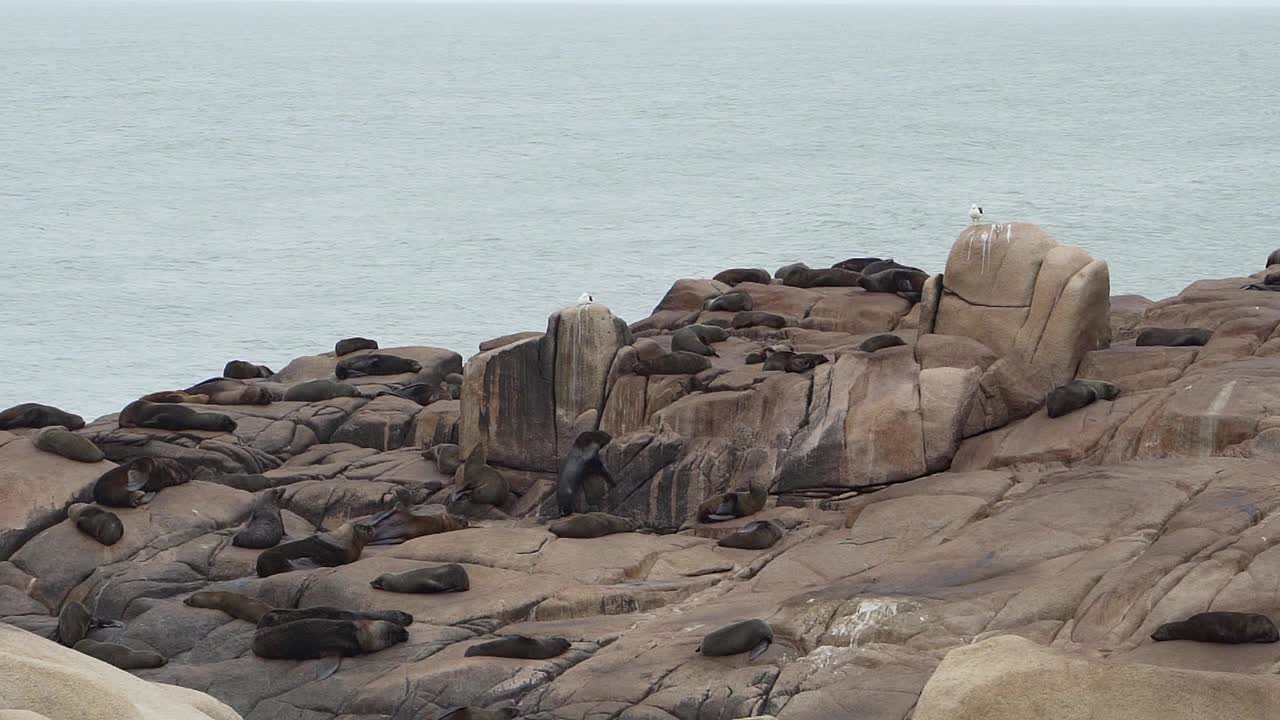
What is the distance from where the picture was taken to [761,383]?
16.0m

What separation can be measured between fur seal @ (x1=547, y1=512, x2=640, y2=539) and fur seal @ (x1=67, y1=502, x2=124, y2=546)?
400cm

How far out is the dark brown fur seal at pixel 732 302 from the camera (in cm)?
2083

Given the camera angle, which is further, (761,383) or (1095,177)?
(1095,177)

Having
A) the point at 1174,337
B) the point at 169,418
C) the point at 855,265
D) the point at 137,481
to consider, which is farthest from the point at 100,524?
the point at 855,265

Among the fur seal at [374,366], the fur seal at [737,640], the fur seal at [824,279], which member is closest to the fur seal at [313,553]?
the fur seal at [737,640]

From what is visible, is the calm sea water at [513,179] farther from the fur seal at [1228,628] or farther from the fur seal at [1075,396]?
the fur seal at [1228,628]

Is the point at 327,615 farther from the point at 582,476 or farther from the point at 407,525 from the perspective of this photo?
the point at 582,476

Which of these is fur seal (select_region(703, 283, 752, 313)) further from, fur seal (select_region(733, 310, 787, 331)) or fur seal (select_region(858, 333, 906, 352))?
fur seal (select_region(858, 333, 906, 352))

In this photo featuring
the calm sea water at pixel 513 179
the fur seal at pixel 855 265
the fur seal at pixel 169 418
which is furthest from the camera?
the calm sea water at pixel 513 179

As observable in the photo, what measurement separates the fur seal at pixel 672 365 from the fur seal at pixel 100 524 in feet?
18.4

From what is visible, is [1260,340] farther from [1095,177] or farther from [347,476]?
[1095,177]

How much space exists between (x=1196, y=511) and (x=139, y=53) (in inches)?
3895

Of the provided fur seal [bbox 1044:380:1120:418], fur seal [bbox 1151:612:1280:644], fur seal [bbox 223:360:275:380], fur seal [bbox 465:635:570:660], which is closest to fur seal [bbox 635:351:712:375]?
fur seal [bbox 1044:380:1120:418]

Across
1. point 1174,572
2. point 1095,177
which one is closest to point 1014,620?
point 1174,572
